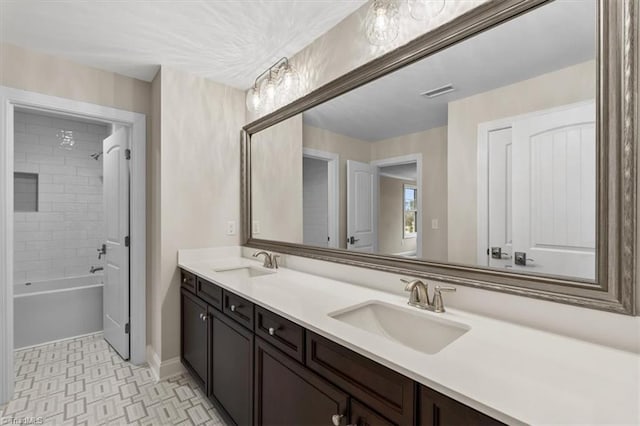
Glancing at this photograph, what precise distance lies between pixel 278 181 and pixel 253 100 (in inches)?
30.2

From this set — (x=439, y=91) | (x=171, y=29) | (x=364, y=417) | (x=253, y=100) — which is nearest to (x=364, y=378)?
(x=364, y=417)

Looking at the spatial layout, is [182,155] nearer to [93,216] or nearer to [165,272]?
[165,272]

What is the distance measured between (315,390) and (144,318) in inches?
82.1

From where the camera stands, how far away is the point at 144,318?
2.51 metres

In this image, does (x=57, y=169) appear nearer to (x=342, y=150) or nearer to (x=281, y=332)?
(x=342, y=150)

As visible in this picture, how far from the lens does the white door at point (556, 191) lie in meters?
0.91

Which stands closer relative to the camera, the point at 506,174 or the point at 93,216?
the point at 506,174

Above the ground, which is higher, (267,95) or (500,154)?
(267,95)

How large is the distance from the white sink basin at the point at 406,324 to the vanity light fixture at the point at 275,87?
154 cm

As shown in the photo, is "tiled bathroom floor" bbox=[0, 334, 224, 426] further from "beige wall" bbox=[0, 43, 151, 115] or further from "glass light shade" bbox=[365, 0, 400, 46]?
"glass light shade" bbox=[365, 0, 400, 46]

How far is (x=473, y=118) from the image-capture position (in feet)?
3.97

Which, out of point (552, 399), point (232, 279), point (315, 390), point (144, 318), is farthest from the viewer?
point (144, 318)

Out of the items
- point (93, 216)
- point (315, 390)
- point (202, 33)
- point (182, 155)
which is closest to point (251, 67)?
point (202, 33)

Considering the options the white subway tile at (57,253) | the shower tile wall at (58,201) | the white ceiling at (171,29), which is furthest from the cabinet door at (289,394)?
the white subway tile at (57,253)
